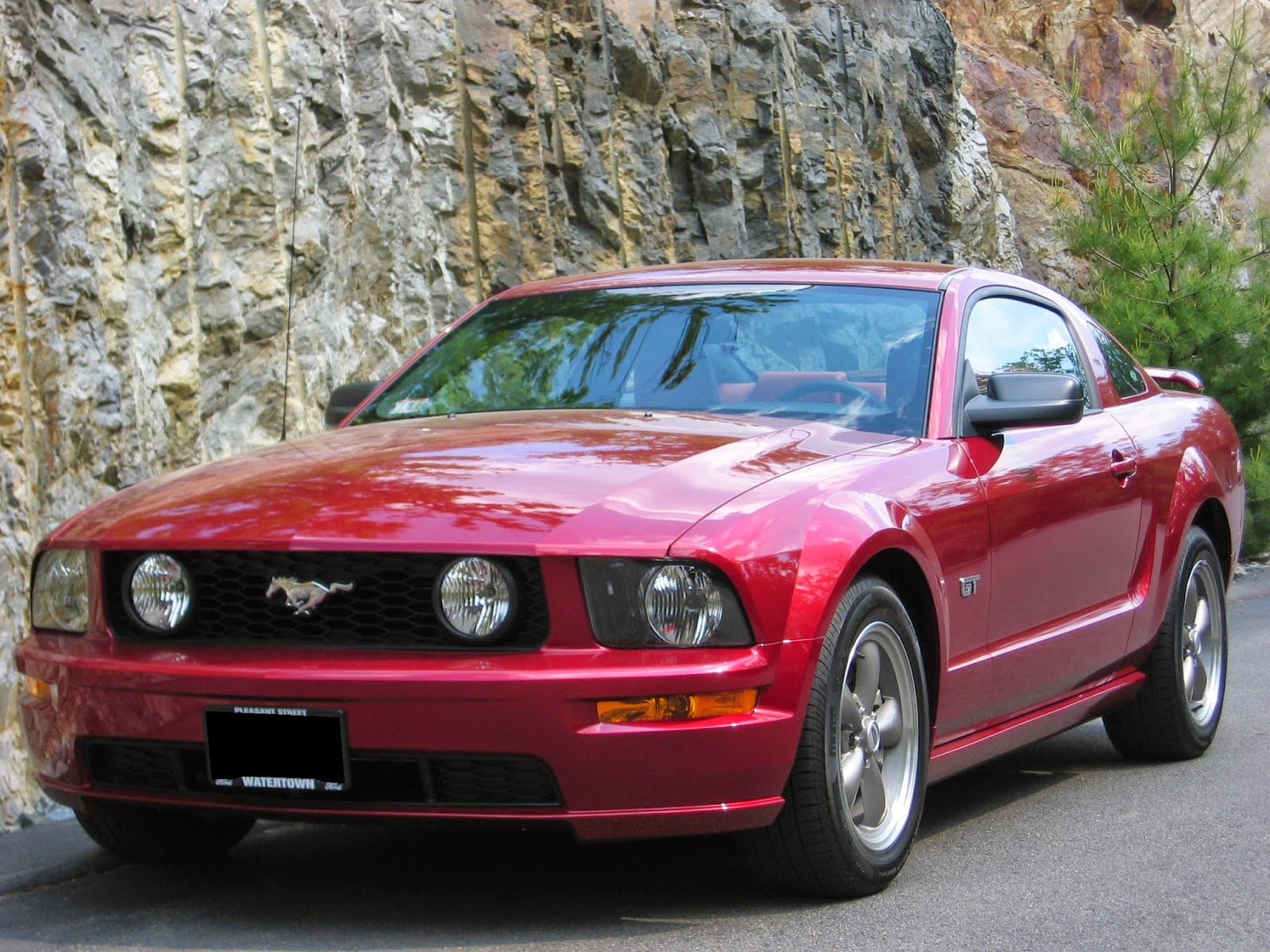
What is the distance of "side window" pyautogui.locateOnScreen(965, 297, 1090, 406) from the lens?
5.30 metres

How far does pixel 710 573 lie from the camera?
3672 mm

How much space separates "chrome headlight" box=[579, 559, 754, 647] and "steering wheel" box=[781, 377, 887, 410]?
1294mm

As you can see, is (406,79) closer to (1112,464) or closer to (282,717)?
(1112,464)

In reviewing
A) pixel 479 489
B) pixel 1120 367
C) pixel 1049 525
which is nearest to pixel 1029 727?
pixel 1049 525

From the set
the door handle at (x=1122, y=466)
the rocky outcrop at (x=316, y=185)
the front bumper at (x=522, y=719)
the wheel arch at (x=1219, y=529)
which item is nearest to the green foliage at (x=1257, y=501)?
the rocky outcrop at (x=316, y=185)

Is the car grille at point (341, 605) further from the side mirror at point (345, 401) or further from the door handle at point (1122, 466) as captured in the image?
the door handle at point (1122, 466)

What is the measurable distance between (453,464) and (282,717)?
0.73m

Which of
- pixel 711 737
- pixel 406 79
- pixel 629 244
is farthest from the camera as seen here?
pixel 629 244

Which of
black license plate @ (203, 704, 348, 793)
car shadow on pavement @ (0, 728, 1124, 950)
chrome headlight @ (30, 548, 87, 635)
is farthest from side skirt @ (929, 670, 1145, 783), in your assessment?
chrome headlight @ (30, 548, 87, 635)

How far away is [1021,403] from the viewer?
16.0 ft

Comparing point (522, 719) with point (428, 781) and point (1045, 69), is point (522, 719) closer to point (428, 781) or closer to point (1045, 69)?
point (428, 781)

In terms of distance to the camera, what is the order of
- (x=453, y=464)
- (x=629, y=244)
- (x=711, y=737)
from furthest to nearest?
(x=629, y=244) < (x=453, y=464) < (x=711, y=737)

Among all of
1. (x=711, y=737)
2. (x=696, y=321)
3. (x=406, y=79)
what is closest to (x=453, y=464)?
(x=711, y=737)

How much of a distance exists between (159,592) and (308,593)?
0.38 metres
